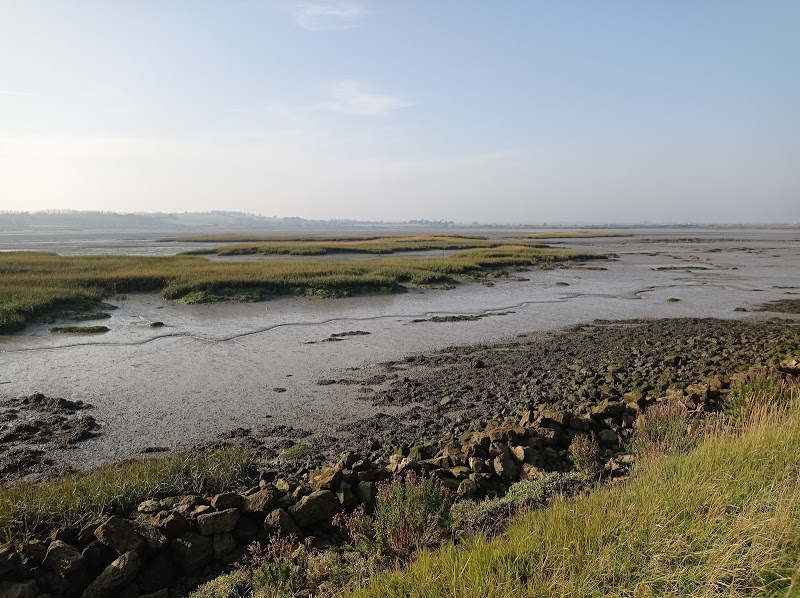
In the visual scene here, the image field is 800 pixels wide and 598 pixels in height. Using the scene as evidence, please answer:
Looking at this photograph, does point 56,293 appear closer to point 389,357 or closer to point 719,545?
point 389,357

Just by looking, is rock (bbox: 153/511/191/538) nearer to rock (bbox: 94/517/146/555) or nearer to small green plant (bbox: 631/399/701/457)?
rock (bbox: 94/517/146/555)

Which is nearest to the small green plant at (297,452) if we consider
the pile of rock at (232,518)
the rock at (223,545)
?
the pile of rock at (232,518)

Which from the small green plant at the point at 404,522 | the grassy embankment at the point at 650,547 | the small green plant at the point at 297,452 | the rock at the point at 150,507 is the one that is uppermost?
the grassy embankment at the point at 650,547

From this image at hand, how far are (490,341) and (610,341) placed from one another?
3.99 meters

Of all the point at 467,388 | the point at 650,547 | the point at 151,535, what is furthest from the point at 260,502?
the point at 467,388

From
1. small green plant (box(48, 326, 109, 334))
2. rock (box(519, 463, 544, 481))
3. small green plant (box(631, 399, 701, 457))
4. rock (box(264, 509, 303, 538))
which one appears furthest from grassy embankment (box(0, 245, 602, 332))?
small green plant (box(631, 399, 701, 457))

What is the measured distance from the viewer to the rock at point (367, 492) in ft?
21.0

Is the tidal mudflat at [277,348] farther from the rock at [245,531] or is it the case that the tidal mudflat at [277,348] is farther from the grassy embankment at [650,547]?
the grassy embankment at [650,547]

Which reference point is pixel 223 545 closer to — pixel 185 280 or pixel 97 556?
pixel 97 556

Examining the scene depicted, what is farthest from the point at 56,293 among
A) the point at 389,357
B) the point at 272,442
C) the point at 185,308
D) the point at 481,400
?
the point at 481,400

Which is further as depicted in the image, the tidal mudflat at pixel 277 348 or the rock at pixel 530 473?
the tidal mudflat at pixel 277 348

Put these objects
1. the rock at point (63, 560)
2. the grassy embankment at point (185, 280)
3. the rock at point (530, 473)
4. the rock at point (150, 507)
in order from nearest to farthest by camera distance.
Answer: the rock at point (63, 560) → the rock at point (150, 507) → the rock at point (530, 473) → the grassy embankment at point (185, 280)

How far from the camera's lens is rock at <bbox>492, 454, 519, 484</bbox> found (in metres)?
6.92

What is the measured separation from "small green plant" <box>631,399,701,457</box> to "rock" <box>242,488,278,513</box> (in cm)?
459
